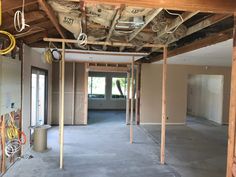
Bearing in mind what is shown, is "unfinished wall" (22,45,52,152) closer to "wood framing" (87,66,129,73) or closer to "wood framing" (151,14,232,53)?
"wood framing" (87,66,129,73)

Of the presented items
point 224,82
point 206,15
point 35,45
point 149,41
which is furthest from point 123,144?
point 224,82

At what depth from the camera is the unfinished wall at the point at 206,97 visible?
8516 mm

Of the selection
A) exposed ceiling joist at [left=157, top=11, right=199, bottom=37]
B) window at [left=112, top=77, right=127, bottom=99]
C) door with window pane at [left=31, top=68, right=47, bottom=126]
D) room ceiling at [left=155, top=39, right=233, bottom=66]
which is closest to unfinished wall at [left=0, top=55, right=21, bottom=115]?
door with window pane at [left=31, top=68, right=47, bottom=126]

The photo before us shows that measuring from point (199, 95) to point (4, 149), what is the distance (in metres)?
8.83

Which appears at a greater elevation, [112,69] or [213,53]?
[213,53]

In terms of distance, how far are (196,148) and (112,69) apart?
13.5ft

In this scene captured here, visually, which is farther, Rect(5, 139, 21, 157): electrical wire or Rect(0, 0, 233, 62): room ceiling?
Rect(5, 139, 21, 157): electrical wire

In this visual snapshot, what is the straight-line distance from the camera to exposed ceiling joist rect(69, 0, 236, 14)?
1.90 metres

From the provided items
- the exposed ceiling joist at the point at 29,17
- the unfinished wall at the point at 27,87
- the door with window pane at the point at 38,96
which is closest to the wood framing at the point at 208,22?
the exposed ceiling joist at the point at 29,17

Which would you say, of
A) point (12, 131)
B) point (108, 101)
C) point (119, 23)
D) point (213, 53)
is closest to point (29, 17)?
point (119, 23)

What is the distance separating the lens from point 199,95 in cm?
1008

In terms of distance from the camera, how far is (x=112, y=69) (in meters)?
7.91

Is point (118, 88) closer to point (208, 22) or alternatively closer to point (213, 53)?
point (213, 53)

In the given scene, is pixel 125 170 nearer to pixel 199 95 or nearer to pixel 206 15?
pixel 206 15
